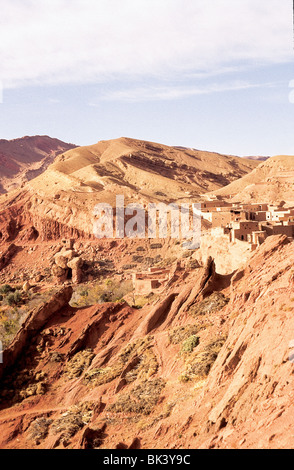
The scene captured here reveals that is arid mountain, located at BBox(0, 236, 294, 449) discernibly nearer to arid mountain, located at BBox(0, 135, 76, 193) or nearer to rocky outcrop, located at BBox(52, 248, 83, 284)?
rocky outcrop, located at BBox(52, 248, 83, 284)

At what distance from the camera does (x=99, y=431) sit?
1537 centimetres

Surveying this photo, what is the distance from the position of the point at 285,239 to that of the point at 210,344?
6086mm

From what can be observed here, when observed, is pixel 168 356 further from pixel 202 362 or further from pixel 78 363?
pixel 78 363

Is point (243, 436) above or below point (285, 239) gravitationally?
below

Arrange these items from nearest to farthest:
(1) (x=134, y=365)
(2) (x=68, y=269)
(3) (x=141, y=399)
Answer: (3) (x=141, y=399) → (1) (x=134, y=365) → (2) (x=68, y=269)

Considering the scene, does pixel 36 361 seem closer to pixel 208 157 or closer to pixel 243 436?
pixel 243 436

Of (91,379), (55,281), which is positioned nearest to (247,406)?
(91,379)

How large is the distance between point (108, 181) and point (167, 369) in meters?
64.4

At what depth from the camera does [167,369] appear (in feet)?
57.3

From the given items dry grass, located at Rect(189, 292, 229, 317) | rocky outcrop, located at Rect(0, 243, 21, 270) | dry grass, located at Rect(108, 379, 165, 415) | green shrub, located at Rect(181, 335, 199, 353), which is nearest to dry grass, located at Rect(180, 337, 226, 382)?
green shrub, located at Rect(181, 335, 199, 353)

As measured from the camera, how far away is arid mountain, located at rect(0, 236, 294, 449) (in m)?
11.4

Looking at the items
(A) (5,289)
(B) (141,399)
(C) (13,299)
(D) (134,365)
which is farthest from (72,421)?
(A) (5,289)

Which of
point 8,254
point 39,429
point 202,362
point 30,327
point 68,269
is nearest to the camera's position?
point 202,362
